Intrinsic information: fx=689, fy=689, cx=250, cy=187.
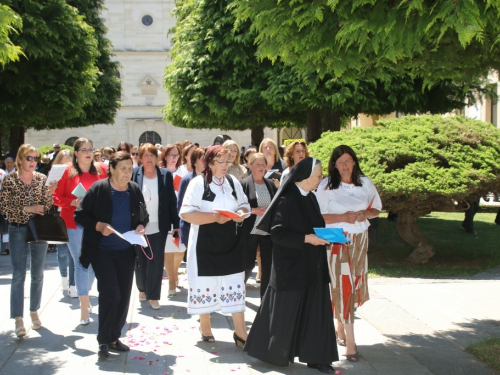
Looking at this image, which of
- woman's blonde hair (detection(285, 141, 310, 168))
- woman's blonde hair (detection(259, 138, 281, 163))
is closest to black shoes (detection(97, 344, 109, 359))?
woman's blonde hair (detection(285, 141, 310, 168))

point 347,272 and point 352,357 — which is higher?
point 347,272

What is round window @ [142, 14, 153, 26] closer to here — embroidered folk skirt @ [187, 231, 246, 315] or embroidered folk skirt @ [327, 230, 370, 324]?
embroidered folk skirt @ [187, 231, 246, 315]

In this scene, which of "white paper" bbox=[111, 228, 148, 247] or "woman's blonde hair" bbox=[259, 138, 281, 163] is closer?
"white paper" bbox=[111, 228, 148, 247]

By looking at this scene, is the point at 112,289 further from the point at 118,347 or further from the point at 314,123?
the point at 314,123

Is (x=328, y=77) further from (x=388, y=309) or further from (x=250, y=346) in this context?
(x=250, y=346)

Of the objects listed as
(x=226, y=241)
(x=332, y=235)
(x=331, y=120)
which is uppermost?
(x=331, y=120)

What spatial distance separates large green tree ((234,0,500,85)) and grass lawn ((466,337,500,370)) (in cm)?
260

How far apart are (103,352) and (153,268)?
2.01 metres

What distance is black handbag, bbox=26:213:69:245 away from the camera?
23.7ft

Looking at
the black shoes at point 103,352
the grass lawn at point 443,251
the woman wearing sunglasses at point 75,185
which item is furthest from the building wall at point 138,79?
the black shoes at point 103,352

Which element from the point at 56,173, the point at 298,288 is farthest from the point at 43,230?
the point at 298,288

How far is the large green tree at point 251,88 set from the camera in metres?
16.9

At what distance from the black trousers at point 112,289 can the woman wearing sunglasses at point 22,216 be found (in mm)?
1195

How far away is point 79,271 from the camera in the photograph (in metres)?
7.74
